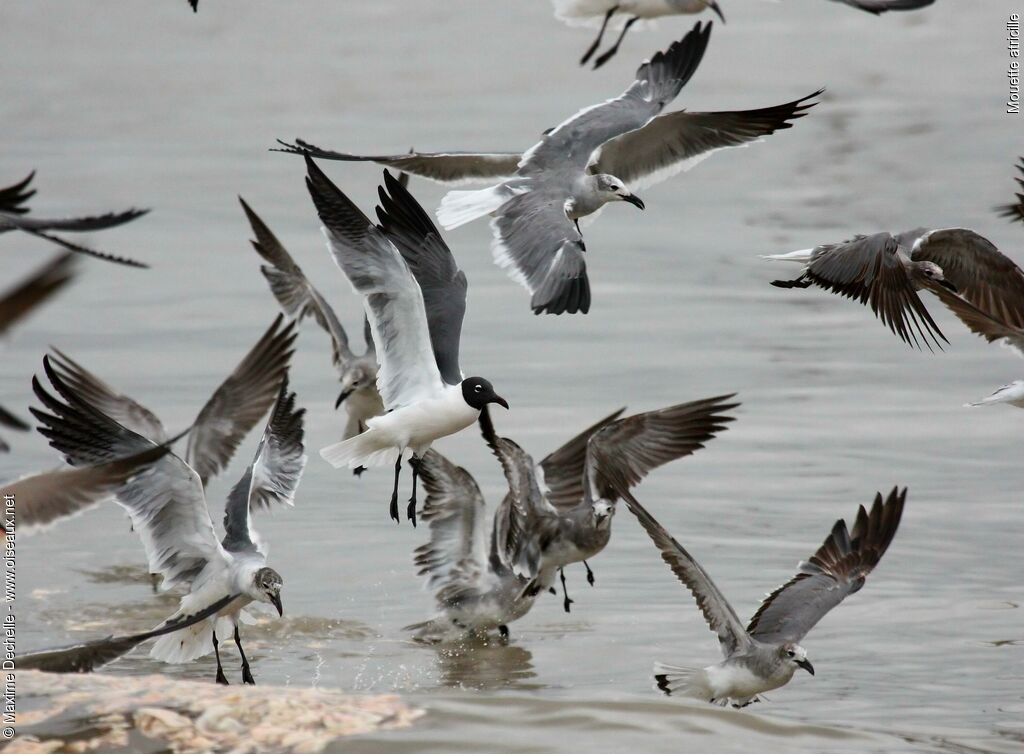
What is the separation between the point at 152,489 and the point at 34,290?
410 centimetres

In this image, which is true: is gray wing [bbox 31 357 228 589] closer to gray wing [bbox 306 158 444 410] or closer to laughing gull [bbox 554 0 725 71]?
gray wing [bbox 306 158 444 410]

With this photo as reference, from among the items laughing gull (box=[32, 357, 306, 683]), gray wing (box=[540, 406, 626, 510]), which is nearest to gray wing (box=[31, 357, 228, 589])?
laughing gull (box=[32, 357, 306, 683])

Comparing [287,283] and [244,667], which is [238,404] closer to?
[244,667]

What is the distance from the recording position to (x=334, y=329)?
1177cm

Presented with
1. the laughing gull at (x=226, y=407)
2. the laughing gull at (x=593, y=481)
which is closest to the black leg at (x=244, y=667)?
the laughing gull at (x=593, y=481)

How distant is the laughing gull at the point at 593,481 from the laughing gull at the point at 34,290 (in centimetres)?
480

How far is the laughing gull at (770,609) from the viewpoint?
7547mm

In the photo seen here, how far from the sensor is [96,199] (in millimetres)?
17578

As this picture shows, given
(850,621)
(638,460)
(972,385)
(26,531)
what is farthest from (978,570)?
(26,531)

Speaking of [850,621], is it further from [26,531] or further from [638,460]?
[26,531]

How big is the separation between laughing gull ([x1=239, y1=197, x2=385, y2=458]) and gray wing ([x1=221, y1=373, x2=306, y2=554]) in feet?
6.59

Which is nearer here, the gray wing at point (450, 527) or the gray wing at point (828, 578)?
the gray wing at point (828, 578)

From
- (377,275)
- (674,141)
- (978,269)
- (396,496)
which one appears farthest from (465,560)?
(674,141)

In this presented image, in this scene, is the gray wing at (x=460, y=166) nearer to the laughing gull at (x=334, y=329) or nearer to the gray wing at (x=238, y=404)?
the laughing gull at (x=334, y=329)
